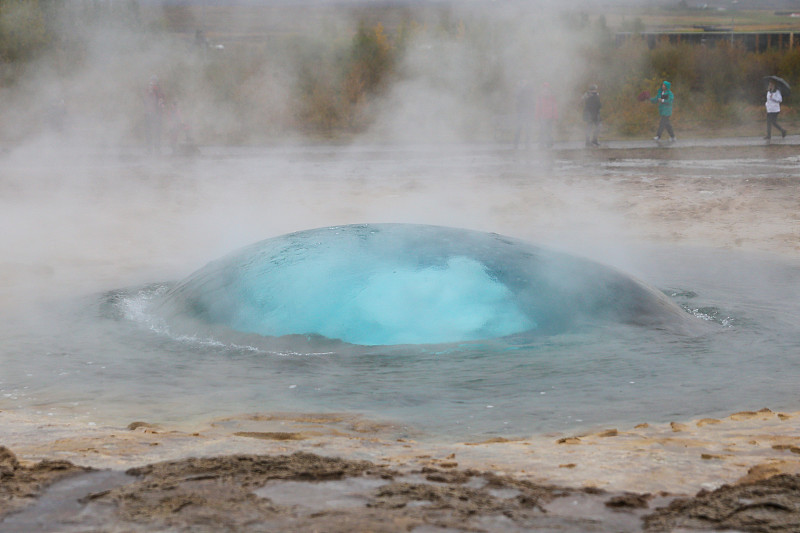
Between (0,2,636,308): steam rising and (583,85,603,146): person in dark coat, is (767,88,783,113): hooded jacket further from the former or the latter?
(0,2,636,308): steam rising

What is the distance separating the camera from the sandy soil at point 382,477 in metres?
2.57

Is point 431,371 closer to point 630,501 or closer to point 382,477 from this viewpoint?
point 382,477

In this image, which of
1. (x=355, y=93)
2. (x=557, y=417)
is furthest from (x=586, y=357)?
(x=355, y=93)

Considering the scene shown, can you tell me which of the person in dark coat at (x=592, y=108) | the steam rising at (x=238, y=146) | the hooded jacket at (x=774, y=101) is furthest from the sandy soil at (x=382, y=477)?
the hooded jacket at (x=774, y=101)

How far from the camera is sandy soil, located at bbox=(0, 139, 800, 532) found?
101 inches

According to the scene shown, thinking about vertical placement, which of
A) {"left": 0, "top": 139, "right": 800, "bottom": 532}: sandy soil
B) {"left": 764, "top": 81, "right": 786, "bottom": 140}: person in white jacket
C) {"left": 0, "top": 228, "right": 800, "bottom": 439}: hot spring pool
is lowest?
{"left": 0, "top": 228, "right": 800, "bottom": 439}: hot spring pool

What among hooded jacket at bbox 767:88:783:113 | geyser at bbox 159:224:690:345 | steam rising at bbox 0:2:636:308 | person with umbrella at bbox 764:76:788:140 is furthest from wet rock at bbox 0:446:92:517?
hooded jacket at bbox 767:88:783:113

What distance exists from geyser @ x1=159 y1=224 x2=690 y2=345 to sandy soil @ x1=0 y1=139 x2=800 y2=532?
35.5 inches

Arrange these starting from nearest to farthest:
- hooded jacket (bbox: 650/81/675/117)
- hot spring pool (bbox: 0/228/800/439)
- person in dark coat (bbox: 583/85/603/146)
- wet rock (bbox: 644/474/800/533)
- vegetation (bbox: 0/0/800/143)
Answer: wet rock (bbox: 644/474/800/533)
hot spring pool (bbox: 0/228/800/439)
vegetation (bbox: 0/0/800/143)
person in dark coat (bbox: 583/85/603/146)
hooded jacket (bbox: 650/81/675/117)

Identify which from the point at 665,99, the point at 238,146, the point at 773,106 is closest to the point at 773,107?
the point at 773,106

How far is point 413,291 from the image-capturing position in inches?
190

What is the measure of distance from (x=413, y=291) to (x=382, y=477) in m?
1.93

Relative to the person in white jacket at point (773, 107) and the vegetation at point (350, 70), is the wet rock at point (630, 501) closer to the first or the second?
the vegetation at point (350, 70)

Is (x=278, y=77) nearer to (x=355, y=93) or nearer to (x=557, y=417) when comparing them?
(x=355, y=93)
